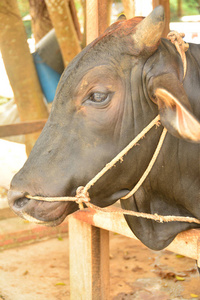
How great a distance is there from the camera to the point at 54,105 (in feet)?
7.06

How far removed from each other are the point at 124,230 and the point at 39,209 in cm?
91

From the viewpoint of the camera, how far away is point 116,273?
14.2 ft

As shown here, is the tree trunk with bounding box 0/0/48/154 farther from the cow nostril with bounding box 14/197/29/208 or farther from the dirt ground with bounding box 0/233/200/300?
the cow nostril with bounding box 14/197/29/208

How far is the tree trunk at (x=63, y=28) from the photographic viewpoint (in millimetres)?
5500

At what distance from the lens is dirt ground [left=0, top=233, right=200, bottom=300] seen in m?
3.91

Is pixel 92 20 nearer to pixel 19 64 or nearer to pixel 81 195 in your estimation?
pixel 81 195

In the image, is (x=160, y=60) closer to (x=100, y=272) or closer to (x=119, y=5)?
(x=100, y=272)

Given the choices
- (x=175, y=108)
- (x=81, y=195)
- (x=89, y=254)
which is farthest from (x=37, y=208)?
(x=89, y=254)

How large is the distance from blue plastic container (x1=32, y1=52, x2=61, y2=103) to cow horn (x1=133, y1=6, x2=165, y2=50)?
3.82 meters

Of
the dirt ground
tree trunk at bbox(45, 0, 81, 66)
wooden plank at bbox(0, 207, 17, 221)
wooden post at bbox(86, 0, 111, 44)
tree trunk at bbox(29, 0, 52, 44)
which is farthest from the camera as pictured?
tree trunk at bbox(29, 0, 52, 44)

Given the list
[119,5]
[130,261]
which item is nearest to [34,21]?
[119,5]

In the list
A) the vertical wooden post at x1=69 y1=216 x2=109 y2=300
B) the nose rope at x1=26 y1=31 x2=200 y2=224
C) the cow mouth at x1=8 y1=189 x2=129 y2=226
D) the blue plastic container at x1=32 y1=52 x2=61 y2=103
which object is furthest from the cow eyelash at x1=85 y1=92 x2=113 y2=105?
the blue plastic container at x1=32 y1=52 x2=61 y2=103

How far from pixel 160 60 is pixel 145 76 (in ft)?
0.31

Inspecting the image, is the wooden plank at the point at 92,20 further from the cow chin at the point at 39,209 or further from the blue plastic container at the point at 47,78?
the blue plastic container at the point at 47,78
